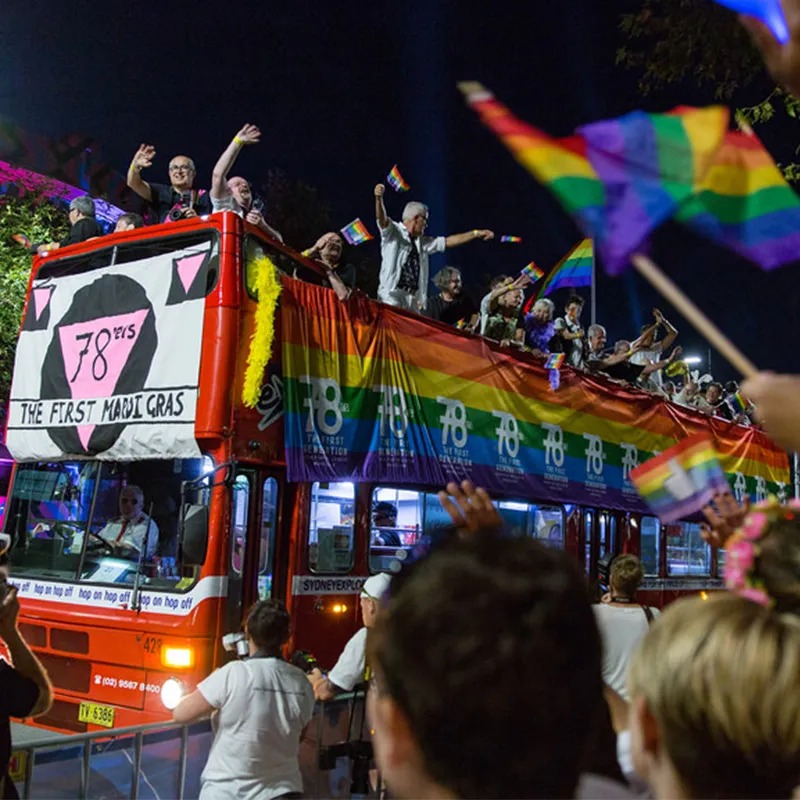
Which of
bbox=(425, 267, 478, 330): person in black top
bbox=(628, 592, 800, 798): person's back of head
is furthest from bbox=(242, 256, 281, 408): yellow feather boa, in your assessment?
bbox=(628, 592, 800, 798): person's back of head

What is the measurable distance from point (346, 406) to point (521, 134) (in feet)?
14.9

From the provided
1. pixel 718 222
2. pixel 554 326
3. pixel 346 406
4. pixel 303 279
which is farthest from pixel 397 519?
pixel 718 222

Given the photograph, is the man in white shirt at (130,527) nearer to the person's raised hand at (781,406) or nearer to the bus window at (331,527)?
the bus window at (331,527)

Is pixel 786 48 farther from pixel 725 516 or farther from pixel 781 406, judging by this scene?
pixel 725 516

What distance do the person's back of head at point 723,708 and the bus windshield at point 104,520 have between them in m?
4.74

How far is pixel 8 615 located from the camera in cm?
274

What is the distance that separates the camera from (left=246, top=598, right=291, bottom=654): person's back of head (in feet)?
12.1

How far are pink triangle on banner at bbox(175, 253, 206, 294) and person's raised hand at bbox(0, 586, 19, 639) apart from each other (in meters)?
3.88

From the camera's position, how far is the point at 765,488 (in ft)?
50.9

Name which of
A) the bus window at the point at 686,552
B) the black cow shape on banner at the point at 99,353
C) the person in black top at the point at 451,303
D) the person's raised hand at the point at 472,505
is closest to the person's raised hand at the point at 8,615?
the person's raised hand at the point at 472,505

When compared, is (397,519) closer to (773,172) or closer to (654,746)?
(773,172)

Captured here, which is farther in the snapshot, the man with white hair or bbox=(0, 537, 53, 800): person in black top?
the man with white hair

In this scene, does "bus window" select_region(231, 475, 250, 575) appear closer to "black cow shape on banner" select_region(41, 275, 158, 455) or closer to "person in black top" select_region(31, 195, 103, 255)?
"black cow shape on banner" select_region(41, 275, 158, 455)

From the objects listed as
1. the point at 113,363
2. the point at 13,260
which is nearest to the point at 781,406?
the point at 113,363
